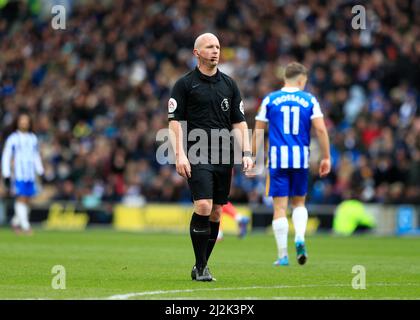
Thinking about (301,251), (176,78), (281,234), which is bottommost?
(301,251)

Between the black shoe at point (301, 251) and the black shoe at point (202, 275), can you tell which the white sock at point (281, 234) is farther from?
the black shoe at point (202, 275)

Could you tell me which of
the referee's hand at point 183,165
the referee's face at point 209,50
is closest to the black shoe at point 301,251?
the referee's hand at point 183,165

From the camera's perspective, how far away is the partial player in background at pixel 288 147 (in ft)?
42.7

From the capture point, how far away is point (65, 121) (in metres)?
30.3

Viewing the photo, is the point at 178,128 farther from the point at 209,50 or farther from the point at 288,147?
the point at 288,147

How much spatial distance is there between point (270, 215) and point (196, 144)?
14.6 metres

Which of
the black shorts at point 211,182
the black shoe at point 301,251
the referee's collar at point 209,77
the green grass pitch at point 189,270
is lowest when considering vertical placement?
the green grass pitch at point 189,270

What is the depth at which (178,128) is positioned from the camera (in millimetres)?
10289

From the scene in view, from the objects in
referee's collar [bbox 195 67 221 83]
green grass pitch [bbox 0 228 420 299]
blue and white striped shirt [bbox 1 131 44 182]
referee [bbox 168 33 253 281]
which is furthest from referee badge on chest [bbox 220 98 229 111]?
blue and white striped shirt [bbox 1 131 44 182]

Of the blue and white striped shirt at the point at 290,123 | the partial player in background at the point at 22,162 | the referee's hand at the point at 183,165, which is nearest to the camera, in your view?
the referee's hand at the point at 183,165

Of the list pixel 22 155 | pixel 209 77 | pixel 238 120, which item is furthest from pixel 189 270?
pixel 22 155

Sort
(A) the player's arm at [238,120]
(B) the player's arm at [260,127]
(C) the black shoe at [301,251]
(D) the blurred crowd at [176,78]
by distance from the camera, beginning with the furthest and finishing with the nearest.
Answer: (D) the blurred crowd at [176,78]
(B) the player's arm at [260,127]
(C) the black shoe at [301,251]
(A) the player's arm at [238,120]

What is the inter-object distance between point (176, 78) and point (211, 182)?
19.3m

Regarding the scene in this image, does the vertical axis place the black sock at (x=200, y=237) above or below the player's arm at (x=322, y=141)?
below
